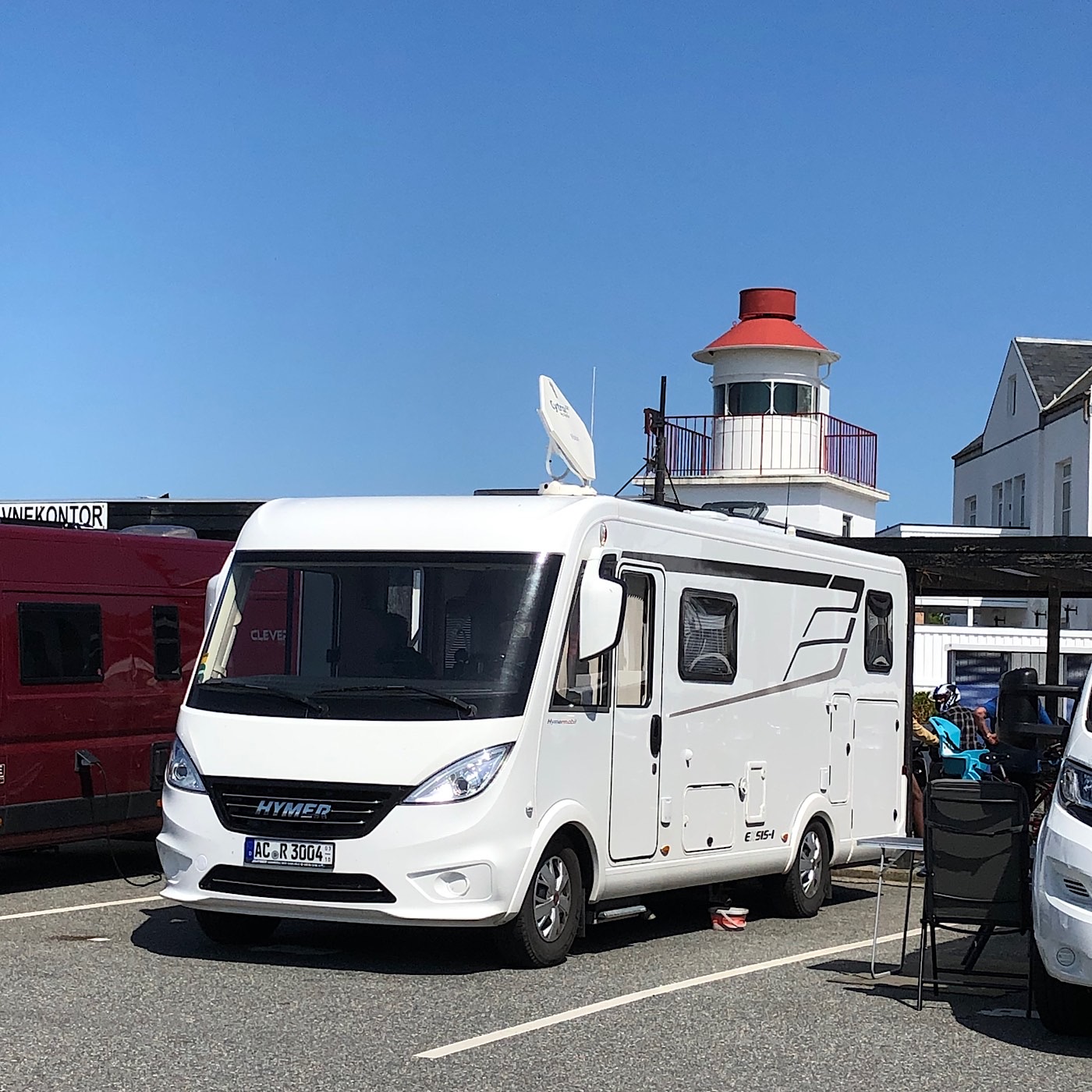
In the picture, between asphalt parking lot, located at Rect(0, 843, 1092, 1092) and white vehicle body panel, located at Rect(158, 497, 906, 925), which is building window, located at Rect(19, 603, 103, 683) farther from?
white vehicle body panel, located at Rect(158, 497, 906, 925)

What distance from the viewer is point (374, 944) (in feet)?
36.2

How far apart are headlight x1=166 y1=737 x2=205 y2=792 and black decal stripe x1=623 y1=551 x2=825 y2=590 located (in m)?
2.78

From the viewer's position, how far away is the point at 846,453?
34875 mm

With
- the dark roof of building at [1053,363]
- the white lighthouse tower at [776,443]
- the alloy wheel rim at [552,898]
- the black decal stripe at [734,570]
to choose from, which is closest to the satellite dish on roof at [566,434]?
the black decal stripe at [734,570]

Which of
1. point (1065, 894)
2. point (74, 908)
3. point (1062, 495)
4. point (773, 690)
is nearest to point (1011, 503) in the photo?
point (1062, 495)

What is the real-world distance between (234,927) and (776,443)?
2522cm

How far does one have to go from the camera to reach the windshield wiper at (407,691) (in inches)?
392

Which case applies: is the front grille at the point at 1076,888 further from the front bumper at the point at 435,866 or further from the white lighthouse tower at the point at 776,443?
the white lighthouse tower at the point at 776,443

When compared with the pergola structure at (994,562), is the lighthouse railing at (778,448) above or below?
above

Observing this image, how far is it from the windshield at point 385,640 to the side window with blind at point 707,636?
Result: 64.1 inches

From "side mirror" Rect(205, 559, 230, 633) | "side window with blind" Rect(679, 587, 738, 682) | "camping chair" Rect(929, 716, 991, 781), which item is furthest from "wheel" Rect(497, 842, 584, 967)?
"camping chair" Rect(929, 716, 991, 781)

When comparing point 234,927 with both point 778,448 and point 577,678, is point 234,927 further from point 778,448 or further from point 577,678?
point 778,448

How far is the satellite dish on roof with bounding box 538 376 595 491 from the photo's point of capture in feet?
43.1

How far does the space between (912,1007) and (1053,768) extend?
24.1 ft
